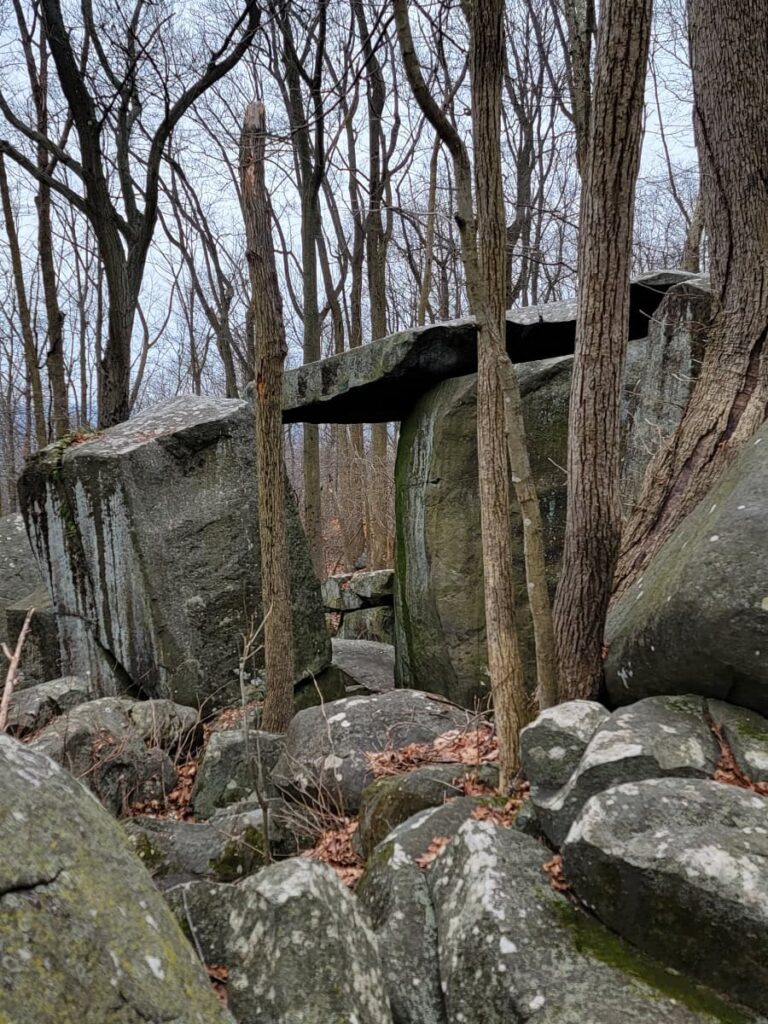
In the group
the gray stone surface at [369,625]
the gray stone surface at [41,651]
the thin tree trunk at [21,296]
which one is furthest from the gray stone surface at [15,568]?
the gray stone surface at [369,625]

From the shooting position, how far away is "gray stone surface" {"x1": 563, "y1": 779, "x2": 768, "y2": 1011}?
7.12 feet

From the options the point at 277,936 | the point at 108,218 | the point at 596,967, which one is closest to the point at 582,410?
the point at 596,967

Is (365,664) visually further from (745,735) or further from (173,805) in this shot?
(745,735)

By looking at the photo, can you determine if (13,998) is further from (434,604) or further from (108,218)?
(108,218)

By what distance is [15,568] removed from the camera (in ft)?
34.3

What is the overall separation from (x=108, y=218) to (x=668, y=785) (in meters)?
9.74

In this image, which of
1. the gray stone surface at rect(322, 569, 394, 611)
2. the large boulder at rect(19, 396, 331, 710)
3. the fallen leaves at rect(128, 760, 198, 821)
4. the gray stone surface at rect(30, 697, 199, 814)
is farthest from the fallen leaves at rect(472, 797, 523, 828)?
the gray stone surface at rect(322, 569, 394, 611)

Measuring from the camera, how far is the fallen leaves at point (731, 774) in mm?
2709

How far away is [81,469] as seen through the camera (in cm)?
723

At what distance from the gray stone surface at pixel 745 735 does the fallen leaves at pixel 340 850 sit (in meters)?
1.77

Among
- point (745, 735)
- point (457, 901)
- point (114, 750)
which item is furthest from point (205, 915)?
point (114, 750)

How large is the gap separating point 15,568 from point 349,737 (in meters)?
7.61

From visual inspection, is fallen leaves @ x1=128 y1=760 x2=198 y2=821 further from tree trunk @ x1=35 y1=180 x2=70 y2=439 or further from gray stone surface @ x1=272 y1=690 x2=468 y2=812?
tree trunk @ x1=35 y1=180 x2=70 y2=439

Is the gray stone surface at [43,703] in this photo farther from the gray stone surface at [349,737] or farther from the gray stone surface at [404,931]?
the gray stone surface at [404,931]
